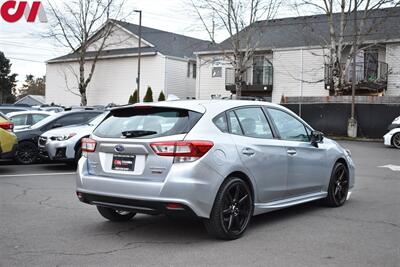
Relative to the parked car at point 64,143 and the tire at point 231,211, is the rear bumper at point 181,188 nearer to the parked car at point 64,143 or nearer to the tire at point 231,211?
Result: the tire at point 231,211

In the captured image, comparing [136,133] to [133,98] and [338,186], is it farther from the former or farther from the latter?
[133,98]

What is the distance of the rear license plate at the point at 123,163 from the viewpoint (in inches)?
235

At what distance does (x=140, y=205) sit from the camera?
579 cm

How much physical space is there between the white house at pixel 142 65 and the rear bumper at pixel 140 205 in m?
35.1

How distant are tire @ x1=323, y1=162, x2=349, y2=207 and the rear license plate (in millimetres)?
3530

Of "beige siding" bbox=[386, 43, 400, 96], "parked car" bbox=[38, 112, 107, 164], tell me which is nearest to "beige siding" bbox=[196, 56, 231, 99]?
"beige siding" bbox=[386, 43, 400, 96]

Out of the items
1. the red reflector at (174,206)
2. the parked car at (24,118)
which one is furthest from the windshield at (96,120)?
the red reflector at (174,206)

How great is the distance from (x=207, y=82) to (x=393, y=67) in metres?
13.8

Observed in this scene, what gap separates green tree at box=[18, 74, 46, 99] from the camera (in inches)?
4218

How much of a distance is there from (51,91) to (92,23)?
10832mm

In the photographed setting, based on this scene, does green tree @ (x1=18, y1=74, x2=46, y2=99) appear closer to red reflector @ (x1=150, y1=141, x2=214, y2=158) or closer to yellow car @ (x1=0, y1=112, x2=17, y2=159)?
yellow car @ (x1=0, y1=112, x2=17, y2=159)

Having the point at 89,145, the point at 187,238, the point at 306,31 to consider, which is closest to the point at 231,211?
the point at 187,238

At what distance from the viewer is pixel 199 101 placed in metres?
6.52

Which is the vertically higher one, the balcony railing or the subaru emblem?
the balcony railing
